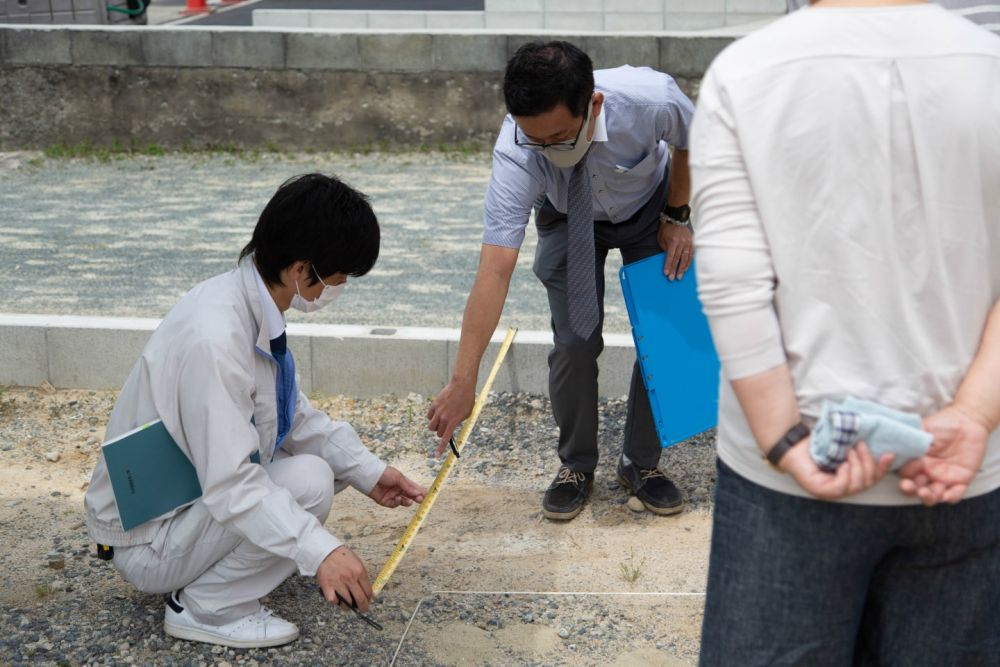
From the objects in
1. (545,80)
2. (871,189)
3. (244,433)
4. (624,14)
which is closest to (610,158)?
(545,80)

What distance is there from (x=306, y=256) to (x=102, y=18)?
13386 millimetres

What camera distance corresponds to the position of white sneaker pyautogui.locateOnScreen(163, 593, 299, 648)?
2963mm

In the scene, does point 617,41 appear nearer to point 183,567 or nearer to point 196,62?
point 196,62

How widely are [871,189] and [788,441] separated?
1.08 feet

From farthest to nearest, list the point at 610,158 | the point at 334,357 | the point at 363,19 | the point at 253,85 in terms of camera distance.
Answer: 1. the point at 363,19
2. the point at 253,85
3. the point at 334,357
4. the point at 610,158

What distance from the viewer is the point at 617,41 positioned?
894cm

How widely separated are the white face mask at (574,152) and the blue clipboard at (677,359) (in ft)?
1.47

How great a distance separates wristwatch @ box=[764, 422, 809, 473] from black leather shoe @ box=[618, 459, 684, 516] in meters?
2.33

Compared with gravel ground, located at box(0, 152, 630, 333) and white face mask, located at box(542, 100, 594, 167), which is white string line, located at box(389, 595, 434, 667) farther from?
gravel ground, located at box(0, 152, 630, 333)

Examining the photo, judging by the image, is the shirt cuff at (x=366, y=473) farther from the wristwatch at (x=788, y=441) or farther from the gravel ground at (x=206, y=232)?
the gravel ground at (x=206, y=232)

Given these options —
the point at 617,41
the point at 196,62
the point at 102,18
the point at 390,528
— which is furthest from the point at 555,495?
the point at 102,18

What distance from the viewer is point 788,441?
1484mm

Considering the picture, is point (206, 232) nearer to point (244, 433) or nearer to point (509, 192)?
point (509, 192)

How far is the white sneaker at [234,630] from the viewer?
2.96 metres
